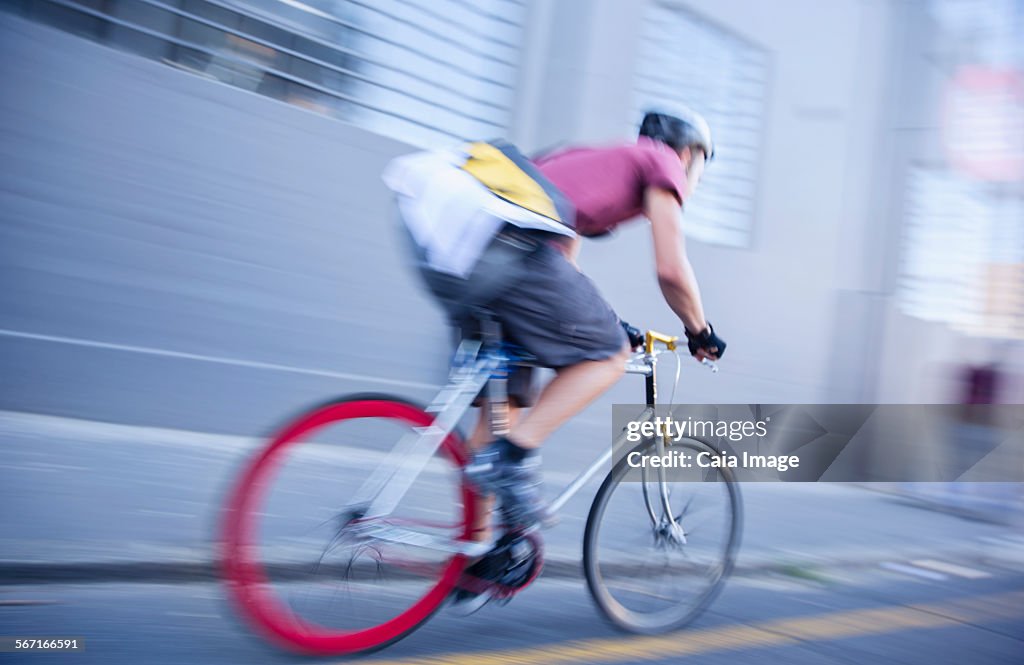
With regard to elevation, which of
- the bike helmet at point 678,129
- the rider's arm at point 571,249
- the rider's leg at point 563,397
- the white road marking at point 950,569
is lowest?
the white road marking at point 950,569

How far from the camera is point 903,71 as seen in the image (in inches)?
319

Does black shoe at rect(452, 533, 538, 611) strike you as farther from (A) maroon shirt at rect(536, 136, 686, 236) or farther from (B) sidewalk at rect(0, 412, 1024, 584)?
(A) maroon shirt at rect(536, 136, 686, 236)

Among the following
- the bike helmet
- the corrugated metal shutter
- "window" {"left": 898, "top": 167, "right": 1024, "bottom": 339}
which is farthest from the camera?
"window" {"left": 898, "top": 167, "right": 1024, "bottom": 339}

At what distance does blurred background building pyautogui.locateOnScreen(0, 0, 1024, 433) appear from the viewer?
4.12 metres

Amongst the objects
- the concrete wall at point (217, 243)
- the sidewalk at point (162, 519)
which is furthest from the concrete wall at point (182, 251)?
the sidewalk at point (162, 519)

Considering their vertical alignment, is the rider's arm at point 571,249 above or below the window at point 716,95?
below

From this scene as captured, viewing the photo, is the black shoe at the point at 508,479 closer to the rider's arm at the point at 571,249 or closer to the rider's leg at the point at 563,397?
the rider's leg at the point at 563,397

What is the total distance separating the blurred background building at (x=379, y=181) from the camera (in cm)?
412

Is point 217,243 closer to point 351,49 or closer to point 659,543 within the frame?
point 351,49

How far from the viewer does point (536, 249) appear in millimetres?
2248

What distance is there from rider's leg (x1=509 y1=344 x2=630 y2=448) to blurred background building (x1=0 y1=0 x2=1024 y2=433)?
2.76 metres

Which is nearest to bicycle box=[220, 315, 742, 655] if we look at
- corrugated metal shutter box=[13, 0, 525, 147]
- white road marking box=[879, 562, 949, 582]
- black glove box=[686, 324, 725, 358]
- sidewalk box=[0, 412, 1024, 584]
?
sidewalk box=[0, 412, 1024, 584]

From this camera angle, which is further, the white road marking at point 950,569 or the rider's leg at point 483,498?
the white road marking at point 950,569

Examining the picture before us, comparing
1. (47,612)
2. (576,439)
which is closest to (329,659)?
(47,612)
